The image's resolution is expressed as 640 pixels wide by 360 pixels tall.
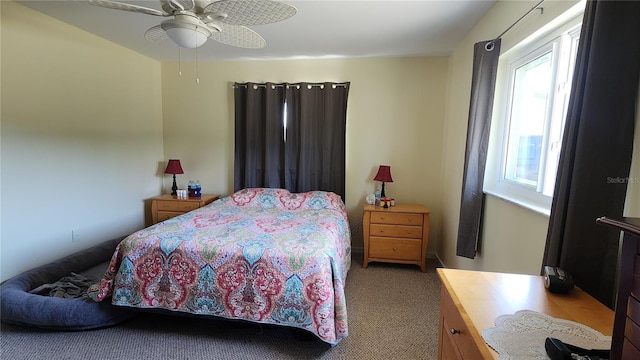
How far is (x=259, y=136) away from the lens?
3.62m

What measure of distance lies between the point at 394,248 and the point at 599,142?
225 cm

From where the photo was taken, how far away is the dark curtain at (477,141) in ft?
6.67

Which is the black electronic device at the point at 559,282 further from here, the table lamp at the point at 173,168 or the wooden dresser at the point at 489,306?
the table lamp at the point at 173,168

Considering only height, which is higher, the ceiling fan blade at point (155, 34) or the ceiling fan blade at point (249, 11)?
the ceiling fan blade at point (249, 11)

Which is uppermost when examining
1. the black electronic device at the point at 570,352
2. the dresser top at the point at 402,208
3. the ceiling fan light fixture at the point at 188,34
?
the ceiling fan light fixture at the point at 188,34

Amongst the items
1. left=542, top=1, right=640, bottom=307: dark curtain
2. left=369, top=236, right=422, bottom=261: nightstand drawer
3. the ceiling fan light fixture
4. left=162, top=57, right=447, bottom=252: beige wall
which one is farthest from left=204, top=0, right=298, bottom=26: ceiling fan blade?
left=369, top=236, right=422, bottom=261: nightstand drawer

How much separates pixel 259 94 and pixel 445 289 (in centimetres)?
306

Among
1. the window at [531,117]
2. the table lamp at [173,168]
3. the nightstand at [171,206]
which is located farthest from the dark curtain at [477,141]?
the table lamp at [173,168]

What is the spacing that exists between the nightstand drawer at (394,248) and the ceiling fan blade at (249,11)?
230cm

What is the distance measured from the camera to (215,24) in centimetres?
161

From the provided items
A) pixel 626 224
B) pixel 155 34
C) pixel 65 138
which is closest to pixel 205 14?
pixel 155 34

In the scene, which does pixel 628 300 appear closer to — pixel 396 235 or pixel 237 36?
pixel 237 36

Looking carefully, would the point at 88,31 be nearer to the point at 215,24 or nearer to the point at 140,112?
the point at 140,112

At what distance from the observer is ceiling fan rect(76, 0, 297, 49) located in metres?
1.39
